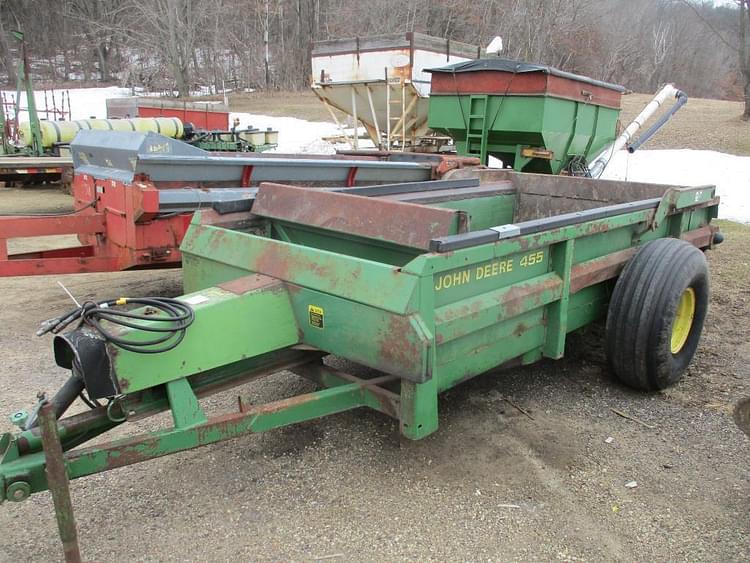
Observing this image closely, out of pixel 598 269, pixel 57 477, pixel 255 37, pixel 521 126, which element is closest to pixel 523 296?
pixel 598 269

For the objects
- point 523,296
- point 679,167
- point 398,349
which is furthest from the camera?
point 679,167

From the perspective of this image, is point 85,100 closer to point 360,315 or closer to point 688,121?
point 688,121

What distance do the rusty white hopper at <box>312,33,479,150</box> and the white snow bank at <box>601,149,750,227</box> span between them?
4116 millimetres

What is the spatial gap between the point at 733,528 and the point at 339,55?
10.6 meters

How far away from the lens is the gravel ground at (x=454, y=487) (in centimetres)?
258

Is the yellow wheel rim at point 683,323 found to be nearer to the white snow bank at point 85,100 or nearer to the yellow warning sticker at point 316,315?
the yellow warning sticker at point 316,315

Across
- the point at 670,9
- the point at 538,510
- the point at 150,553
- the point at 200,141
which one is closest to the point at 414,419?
the point at 538,510

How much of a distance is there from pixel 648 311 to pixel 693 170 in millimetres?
12911

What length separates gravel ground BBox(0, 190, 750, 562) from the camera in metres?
2.58

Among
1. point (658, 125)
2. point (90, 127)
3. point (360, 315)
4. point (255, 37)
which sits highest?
point (255, 37)

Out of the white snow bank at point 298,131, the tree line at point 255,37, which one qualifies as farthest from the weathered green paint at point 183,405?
the tree line at point 255,37

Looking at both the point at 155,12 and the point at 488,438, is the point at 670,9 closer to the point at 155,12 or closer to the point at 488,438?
the point at 155,12

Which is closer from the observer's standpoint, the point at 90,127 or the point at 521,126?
the point at 521,126

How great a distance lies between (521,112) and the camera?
7.80 m
